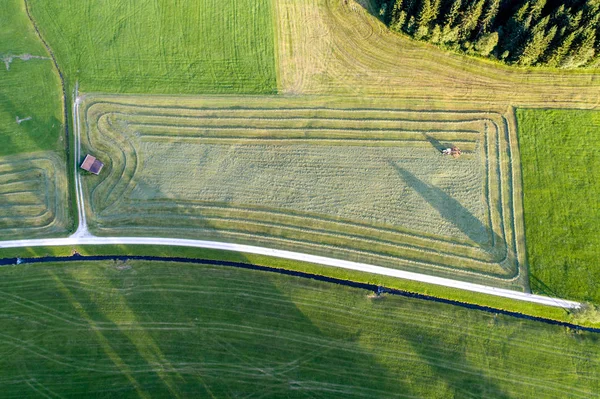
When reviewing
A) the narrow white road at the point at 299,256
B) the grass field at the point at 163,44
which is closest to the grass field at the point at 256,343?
the narrow white road at the point at 299,256

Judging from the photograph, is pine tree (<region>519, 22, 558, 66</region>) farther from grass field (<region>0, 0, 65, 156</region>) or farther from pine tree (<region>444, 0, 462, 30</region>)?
grass field (<region>0, 0, 65, 156</region>)

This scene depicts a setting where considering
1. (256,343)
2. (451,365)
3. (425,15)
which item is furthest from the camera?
(425,15)

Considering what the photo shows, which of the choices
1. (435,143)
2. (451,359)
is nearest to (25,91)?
(435,143)

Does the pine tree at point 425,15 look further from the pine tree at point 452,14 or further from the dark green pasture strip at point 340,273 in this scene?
the dark green pasture strip at point 340,273

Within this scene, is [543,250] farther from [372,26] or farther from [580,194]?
[372,26]

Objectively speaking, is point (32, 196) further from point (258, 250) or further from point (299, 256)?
point (299, 256)

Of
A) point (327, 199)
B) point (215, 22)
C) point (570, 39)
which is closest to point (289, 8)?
point (215, 22)
